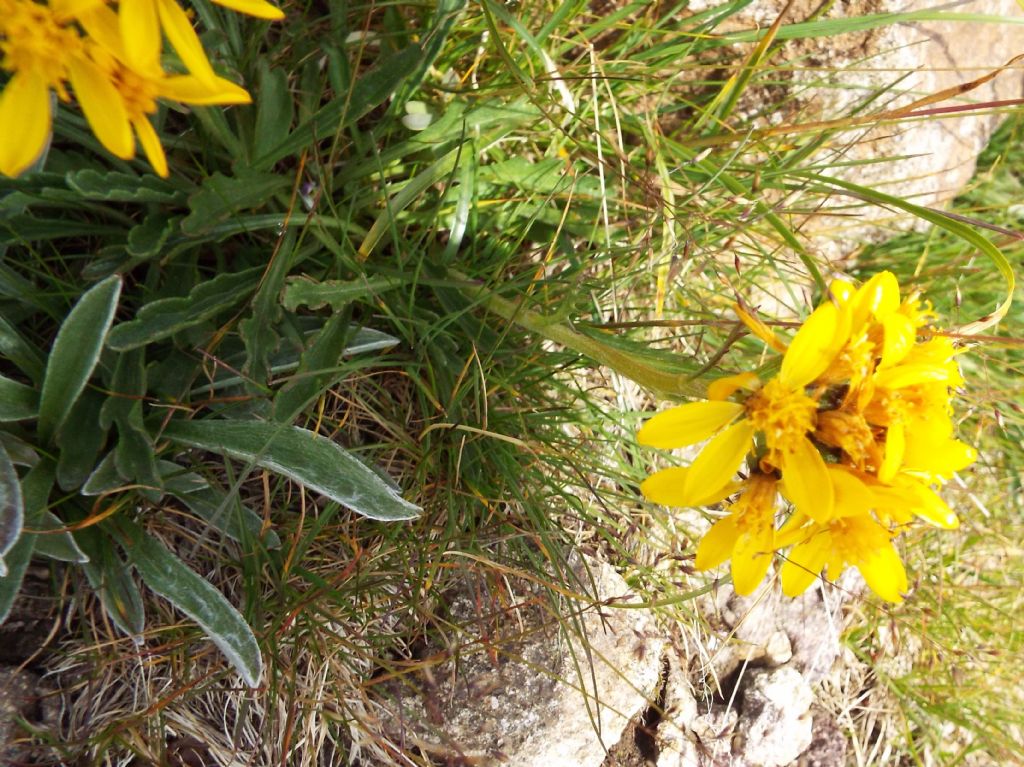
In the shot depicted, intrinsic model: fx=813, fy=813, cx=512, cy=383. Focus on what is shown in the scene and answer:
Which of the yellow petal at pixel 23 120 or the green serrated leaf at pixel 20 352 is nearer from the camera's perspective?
the yellow petal at pixel 23 120

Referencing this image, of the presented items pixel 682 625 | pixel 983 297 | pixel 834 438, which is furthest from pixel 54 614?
pixel 983 297

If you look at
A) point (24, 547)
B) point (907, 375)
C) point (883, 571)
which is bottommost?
point (24, 547)

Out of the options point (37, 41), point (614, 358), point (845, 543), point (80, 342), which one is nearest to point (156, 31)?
point (37, 41)

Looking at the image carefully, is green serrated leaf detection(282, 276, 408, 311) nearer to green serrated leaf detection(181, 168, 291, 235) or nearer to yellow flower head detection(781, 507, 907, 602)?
green serrated leaf detection(181, 168, 291, 235)

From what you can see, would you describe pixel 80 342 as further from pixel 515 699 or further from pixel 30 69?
pixel 515 699

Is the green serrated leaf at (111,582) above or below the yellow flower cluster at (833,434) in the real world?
below

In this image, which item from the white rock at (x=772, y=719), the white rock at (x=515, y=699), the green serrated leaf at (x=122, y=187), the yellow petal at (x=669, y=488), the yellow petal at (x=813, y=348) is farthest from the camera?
the white rock at (x=772, y=719)

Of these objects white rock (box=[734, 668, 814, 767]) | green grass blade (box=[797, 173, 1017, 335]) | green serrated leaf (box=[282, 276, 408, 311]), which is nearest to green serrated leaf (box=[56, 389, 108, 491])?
green serrated leaf (box=[282, 276, 408, 311])

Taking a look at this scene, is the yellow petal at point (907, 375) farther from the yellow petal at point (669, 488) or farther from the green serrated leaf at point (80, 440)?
the green serrated leaf at point (80, 440)

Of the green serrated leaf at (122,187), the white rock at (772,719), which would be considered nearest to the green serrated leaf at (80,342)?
the green serrated leaf at (122,187)
